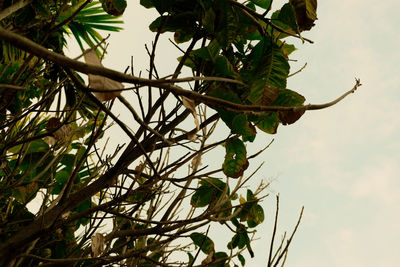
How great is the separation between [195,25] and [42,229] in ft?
2.54

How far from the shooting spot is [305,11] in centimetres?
93

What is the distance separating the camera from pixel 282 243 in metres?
1.38

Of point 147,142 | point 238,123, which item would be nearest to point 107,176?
point 147,142

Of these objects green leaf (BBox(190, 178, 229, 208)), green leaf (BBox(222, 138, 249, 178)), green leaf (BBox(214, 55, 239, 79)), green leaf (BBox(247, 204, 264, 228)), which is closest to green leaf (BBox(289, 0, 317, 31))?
green leaf (BBox(214, 55, 239, 79))

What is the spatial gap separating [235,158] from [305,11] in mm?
475

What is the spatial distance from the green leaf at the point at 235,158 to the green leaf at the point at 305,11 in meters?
0.40

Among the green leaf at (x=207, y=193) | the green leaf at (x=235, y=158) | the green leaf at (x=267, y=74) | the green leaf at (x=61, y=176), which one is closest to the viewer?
the green leaf at (x=267, y=74)

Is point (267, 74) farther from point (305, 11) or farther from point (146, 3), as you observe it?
point (146, 3)

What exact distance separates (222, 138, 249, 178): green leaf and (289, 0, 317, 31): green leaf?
40 centimetres

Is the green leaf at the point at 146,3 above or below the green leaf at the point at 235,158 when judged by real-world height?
above

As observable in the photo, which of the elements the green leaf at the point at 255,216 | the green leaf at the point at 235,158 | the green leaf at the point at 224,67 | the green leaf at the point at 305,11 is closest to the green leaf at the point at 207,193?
the green leaf at the point at 255,216

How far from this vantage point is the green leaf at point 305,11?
36.4 inches

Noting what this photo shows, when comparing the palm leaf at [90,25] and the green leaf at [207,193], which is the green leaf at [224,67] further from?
the palm leaf at [90,25]

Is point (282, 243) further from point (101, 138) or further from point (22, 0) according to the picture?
point (101, 138)
